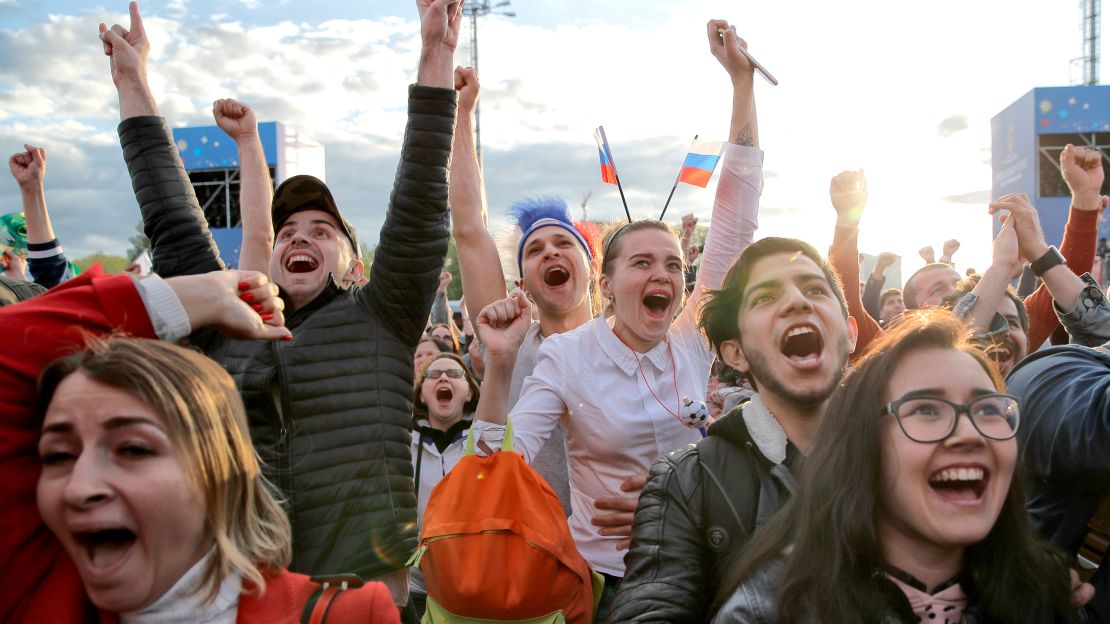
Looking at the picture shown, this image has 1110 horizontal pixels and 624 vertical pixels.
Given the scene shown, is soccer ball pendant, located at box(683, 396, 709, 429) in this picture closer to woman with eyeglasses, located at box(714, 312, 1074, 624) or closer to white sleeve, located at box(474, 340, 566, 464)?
white sleeve, located at box(474, 340, 566, 464)

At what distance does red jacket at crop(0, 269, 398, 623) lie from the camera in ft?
5.13

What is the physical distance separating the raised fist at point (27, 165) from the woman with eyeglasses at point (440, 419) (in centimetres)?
204

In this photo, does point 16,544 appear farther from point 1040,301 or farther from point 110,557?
point 1040,301

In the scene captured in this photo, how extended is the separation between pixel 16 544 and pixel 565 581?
126 centimetres

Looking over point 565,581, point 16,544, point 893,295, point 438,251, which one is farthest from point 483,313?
point 893,295

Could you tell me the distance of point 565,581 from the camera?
227 cm

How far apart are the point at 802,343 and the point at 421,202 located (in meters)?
1.18

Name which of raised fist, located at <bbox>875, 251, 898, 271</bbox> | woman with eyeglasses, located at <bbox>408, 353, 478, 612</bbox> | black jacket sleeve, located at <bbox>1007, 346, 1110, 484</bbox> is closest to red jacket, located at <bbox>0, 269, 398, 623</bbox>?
black jacket sleeve, located at <bbox>1007, 346, 1110, 484</bbox>

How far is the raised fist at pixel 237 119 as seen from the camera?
3133 mm

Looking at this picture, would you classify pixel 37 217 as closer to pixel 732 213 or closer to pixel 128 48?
pixel 128 48

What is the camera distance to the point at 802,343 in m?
2.34

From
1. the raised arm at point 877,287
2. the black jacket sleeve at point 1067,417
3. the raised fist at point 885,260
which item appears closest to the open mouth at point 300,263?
the black jacket sleeve at point 1067,417

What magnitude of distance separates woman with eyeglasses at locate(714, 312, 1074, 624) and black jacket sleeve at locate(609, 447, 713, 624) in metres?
0.16

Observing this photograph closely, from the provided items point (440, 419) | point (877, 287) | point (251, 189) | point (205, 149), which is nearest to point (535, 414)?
point (251, 189)
